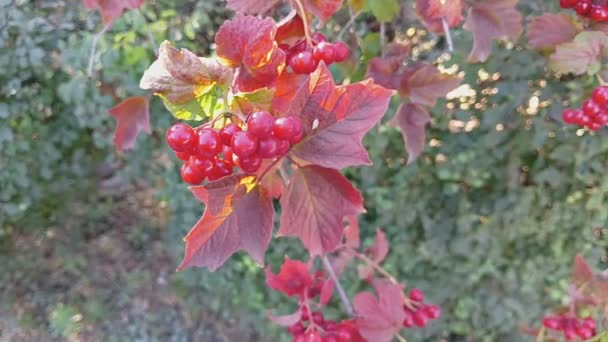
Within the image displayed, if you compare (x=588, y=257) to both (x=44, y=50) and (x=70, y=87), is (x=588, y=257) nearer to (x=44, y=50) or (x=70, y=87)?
(x=70, y=87)

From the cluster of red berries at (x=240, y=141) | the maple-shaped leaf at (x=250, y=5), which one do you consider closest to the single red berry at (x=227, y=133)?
the cluster of red berries at (x=240, y=141)

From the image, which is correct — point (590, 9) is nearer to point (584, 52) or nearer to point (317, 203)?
point (584, 52)

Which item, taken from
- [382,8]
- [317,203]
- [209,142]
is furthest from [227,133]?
[382,8]

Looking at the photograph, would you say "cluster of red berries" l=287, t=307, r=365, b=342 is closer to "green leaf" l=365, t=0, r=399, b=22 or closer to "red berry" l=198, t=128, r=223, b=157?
"red berry" l=198, t=128, r=223, b=157

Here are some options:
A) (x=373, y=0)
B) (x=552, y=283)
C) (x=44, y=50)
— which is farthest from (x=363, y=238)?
(x=44, y=50)

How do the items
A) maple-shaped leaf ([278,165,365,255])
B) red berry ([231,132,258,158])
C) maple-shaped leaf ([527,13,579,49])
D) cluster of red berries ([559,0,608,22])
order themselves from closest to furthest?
red berry ([231,132,258,158]) → maple-shaped leaf ([278,165,365,255]) → cluster of red berries ([559,0,608,22]) → maple-shaped leaf ([527,13,579,49])

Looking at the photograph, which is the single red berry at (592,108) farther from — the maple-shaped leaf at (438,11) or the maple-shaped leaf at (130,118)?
the maple-shaped leaf at (130,118)

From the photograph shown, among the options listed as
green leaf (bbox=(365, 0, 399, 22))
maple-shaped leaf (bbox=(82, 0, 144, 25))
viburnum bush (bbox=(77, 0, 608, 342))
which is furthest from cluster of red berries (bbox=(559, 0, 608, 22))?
maple-shaped leaf (bbox=(82, 0, 144, 25))
